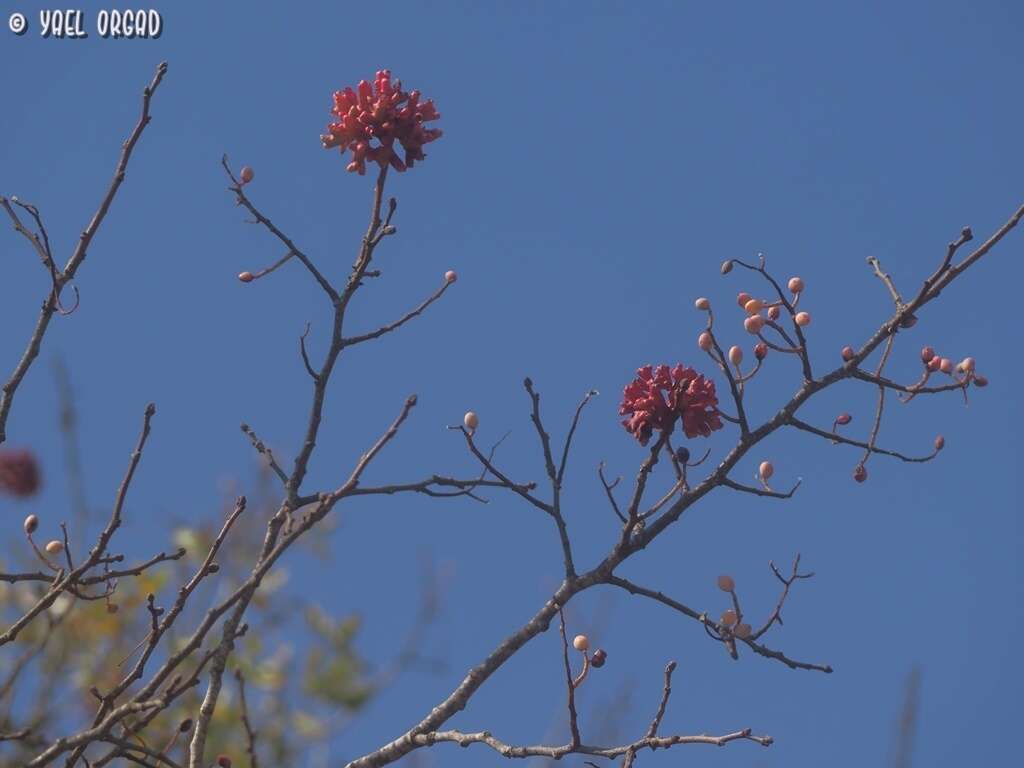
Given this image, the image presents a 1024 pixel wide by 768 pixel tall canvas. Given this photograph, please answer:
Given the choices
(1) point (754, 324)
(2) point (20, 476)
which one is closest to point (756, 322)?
(1) point (754, 324)

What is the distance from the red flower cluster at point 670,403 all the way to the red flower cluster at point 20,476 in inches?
95.3

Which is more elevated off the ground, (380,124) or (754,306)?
(380,124)

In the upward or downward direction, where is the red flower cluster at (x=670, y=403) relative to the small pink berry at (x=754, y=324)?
downward

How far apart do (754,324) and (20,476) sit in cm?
277

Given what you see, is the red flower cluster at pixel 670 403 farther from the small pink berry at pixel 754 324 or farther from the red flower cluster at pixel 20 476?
the red flower cluster at pixel 20 476

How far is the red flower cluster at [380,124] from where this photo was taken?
3814 millimetres

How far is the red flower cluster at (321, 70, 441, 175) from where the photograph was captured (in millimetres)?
3814

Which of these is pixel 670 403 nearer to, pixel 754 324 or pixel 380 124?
pixel 754 324

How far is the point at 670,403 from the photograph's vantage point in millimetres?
3236

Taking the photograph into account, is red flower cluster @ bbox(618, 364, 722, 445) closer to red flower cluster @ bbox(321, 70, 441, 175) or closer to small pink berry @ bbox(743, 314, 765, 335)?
small pink berry @ bbox(743, 314, 765, 335)

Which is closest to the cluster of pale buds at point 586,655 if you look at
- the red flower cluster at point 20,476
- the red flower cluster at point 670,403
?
the red flower cluster at point 670,403

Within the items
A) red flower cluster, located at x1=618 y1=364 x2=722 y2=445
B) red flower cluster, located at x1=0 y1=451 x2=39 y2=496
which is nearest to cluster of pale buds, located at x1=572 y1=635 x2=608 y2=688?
red flower cluster, located at x1=618 y1=364 x2=722 y2=445

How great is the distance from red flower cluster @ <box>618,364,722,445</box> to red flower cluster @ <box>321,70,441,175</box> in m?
1.07

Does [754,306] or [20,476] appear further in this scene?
[20,476]
